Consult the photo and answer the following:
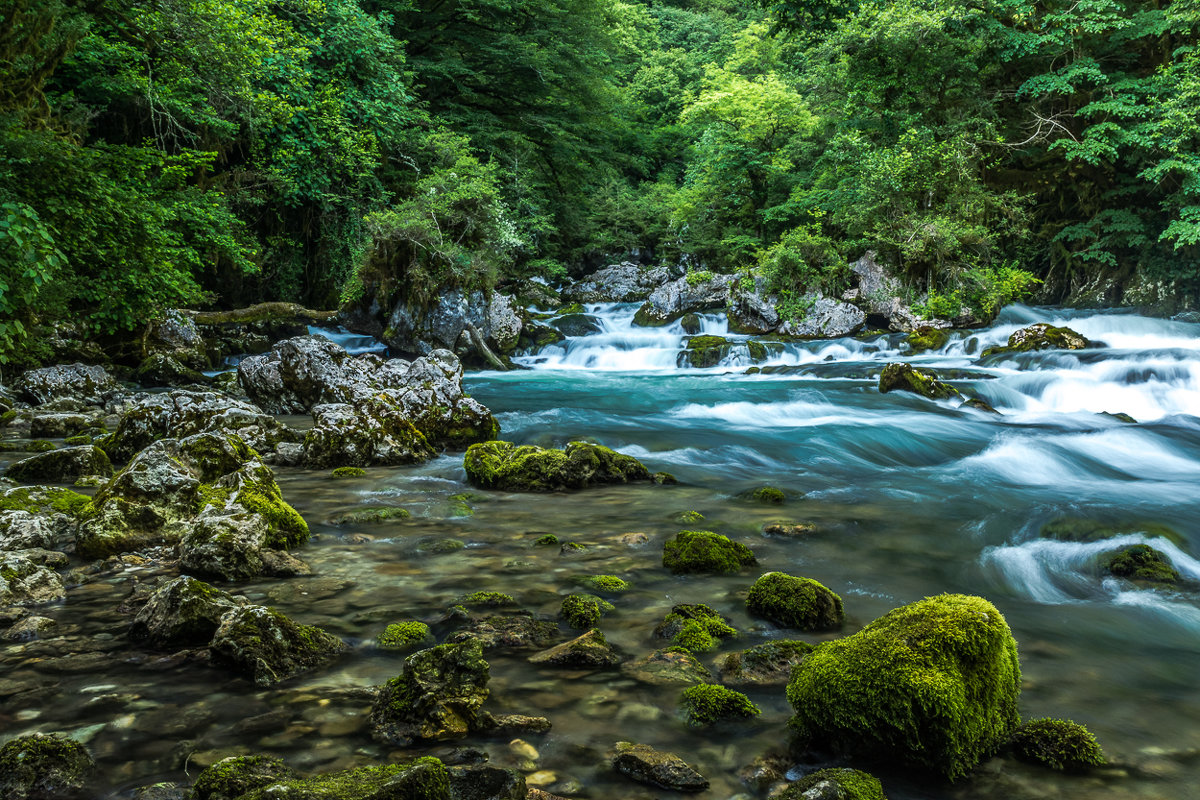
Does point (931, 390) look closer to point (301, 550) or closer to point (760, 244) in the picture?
point (301, 550)

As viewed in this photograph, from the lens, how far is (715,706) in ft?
8.79

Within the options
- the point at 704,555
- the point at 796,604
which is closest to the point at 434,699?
the point at 796,604

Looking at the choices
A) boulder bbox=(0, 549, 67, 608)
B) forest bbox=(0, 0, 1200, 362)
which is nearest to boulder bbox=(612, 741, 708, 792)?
boulder bbox=(0, 549, 67, 608)

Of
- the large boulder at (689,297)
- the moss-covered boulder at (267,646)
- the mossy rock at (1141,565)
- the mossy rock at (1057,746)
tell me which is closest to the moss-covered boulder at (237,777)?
the moss-covered boulder at (267,646)

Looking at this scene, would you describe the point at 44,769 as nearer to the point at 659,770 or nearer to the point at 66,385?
the point at 659,770

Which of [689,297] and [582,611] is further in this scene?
[689,297]

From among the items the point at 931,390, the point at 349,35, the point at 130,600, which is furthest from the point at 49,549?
the point at 349,35

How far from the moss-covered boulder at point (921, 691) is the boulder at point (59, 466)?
7109 millimetres

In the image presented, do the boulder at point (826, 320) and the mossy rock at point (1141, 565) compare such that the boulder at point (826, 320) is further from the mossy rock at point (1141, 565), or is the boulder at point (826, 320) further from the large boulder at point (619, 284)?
the mossy rock at point (1141, 565)

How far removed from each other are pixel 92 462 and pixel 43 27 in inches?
228

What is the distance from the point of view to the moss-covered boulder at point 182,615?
121 inches

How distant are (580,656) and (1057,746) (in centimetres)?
190

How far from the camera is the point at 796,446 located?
9828mm

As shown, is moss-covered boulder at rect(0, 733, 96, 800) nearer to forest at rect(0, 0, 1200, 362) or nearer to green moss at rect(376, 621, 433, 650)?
green moss at rect(376, 621, 433, 650)
